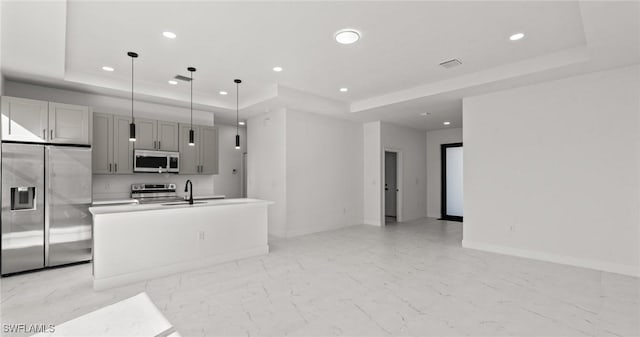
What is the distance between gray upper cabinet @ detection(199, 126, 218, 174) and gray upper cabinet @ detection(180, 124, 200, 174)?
0.29 ft

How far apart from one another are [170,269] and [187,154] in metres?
2.68

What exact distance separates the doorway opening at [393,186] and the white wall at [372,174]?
2.72ft

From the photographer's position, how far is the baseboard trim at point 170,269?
3.37 m

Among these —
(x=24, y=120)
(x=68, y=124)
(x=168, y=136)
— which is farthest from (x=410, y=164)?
(x=24, y=120)

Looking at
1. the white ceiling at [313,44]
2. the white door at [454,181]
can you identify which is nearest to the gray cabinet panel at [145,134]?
the white ceiling at [313,44]

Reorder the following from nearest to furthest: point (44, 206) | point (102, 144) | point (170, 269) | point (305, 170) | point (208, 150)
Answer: point (170, 269), point (44, 206), point (102, 144), point (208, 150), point (305, 170)

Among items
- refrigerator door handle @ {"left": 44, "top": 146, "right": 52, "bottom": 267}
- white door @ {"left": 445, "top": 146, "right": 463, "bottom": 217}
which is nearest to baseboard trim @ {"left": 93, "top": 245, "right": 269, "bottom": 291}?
refrigerator door handle @ {"left": 44, "top": 146, "right": 52, "bottom": 267}

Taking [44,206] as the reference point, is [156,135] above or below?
above

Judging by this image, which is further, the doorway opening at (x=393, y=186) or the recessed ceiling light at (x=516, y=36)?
the doorway opening at (x=393, y=186)

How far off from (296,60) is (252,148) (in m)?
3.35

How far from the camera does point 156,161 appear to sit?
5457 millimetres

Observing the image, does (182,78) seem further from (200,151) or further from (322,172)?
(322,172)

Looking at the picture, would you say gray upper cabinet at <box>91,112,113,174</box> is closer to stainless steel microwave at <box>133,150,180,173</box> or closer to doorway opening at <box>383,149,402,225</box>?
stainless steel microwave at <box>133,150,180,173</box>

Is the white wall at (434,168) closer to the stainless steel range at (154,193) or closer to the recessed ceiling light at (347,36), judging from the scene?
the recessed ceiling light at (347,36)
